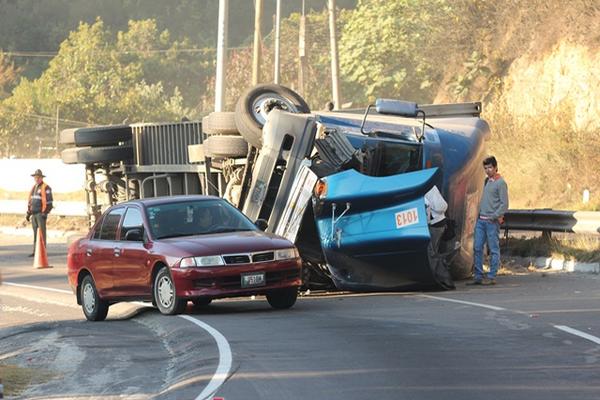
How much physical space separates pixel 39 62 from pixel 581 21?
75.9 m

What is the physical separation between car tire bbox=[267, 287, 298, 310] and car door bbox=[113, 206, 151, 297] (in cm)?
150

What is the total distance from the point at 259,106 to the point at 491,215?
13.4 feet

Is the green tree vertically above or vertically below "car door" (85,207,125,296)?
above

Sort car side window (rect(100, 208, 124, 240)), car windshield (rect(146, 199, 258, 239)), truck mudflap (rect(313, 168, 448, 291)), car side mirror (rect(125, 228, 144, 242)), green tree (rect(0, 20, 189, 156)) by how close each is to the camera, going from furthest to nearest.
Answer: green tree (rect(0, 20, 189, 156)) → car side window (rect(100, 208, 124, 240)) → truck mudflap (rect(313, 168, 448, 291)) → car windshield (rect(146, 199, 258, 239)) → car side mirror (rect(125, 228, 144, 242))

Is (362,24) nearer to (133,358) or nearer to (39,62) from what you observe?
(39,62)

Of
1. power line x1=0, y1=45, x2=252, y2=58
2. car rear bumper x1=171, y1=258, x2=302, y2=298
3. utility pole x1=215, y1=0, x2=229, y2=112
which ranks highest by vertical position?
power line x1=0, y1=45, x2=252, y2=58

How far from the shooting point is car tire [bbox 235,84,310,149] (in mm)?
19000

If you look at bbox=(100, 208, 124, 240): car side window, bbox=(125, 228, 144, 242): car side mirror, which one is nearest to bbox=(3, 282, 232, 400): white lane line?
bbox=(125, 228, 144, 242): car side mirror

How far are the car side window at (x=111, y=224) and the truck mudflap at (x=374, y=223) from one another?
102 inches

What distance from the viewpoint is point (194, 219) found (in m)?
15.9

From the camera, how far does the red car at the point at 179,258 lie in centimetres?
1449

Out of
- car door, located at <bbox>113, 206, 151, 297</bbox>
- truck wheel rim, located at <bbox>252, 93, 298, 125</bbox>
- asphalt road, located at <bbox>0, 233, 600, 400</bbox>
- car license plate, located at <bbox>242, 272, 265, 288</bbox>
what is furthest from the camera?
truck wheel rim, located at <bbox>252, 93, 298, 125</bbox>

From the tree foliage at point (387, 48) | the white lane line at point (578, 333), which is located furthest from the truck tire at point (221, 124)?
the tree foliage at point (387, 48)

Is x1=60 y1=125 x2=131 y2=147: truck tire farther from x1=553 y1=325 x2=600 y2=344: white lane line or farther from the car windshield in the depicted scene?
x1=553 y1=325 x2=600 y2=344: white lane line
